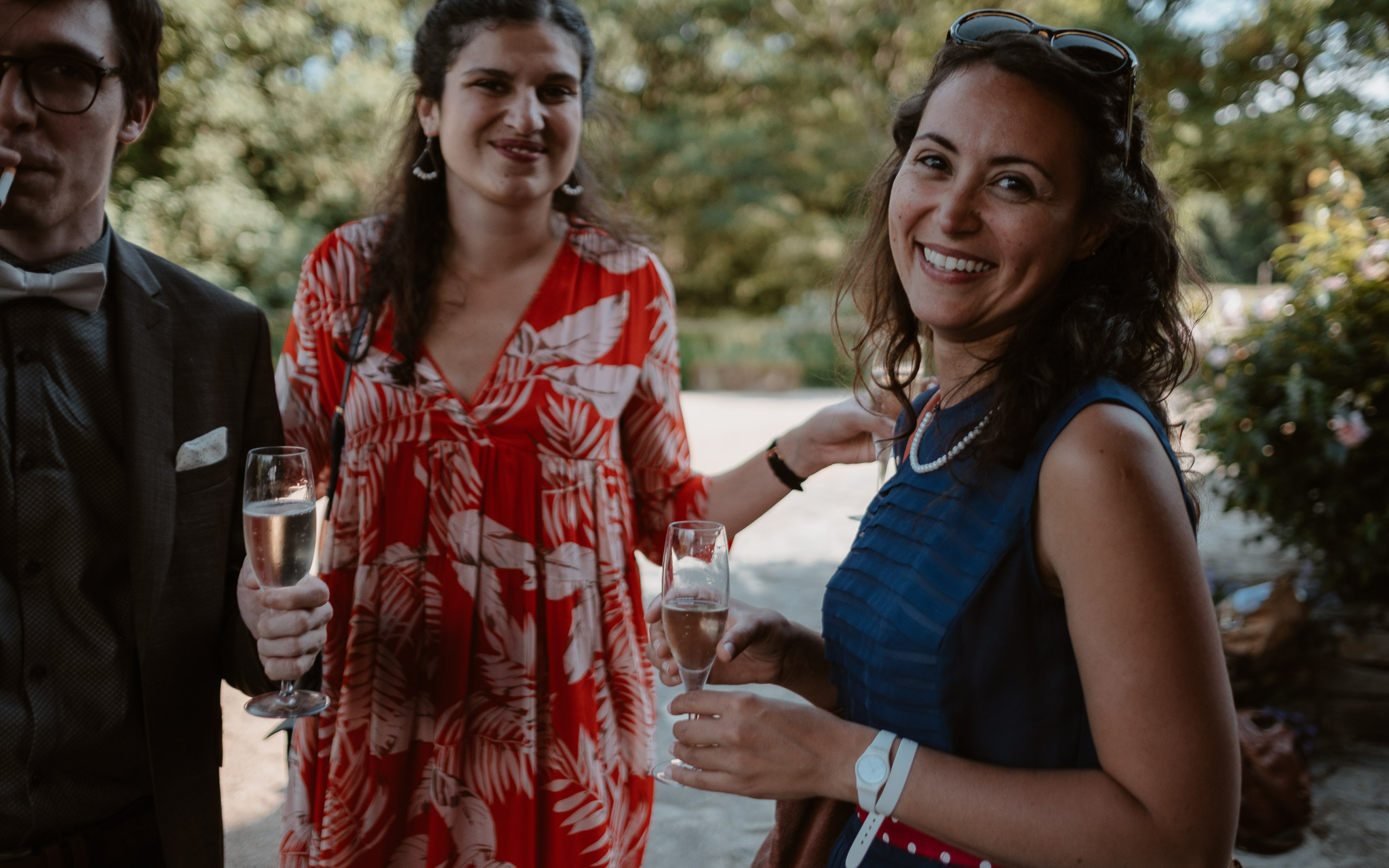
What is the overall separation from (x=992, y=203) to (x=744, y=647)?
83 centimetres

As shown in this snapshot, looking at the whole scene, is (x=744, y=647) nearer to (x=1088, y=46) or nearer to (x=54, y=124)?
(x=1088, y=46)

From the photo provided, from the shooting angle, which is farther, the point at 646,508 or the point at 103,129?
the point at 646,508

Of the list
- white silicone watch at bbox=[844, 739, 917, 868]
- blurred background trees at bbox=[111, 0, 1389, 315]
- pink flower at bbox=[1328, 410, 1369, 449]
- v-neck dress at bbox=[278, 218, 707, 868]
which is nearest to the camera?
white silicone watch at bbox=[844, 739, 917, 868]

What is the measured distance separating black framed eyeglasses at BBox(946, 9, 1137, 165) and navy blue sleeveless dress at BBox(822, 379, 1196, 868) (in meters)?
0.49

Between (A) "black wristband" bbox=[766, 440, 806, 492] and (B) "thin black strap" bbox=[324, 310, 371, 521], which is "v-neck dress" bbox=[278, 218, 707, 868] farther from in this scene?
(A) "black wristband" bbox=[766, 440, 806, 492]

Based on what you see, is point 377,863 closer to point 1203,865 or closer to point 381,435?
point 381,435

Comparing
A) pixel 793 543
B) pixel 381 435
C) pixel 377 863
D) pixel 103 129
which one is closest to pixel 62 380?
pixel 103 129

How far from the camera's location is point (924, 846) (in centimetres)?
142

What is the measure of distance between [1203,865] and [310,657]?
139cm

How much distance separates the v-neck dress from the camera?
82.0 inches

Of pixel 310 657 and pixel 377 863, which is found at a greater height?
pixel 310 657

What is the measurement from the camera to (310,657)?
5.63ft

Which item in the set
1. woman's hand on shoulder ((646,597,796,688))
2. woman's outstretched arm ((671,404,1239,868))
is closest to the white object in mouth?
woman's outstretched arm ((671,404,1239,868))

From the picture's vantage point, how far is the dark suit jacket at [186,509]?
1747 mm
